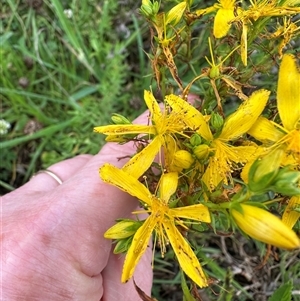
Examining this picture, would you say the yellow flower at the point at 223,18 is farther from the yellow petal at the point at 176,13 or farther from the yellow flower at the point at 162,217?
the yellow flower at the point at 162,217

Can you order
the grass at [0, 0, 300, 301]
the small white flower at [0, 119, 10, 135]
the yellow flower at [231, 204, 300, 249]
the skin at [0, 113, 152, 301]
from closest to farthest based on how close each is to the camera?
1. the yellow flower at [231, 204, 300, 249]
2. the skin at [0, 113, 152, 301]
3. the grass at [0, 0, 300, 301]
4. the small white flower at [0, 119, 10, 135]

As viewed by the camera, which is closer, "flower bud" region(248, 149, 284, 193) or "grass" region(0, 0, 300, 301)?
"flower bud" region(248, 149, 284, 193)

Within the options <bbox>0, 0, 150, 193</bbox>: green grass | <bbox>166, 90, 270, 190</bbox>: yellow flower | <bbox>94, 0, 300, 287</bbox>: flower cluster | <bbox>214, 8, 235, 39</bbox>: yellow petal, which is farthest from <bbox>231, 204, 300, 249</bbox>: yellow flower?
<bbox>0, 0, 150, 193</bbox>: green grass

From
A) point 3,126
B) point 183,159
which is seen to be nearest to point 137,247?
point 183,159

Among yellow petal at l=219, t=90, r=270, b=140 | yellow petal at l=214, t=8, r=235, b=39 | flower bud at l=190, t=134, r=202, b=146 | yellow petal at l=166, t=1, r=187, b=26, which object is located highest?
yellow petal at l=166, t=1, r=187, b=26

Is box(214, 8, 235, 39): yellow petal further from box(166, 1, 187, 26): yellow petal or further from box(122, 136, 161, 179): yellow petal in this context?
box(122, 136, 161, 179): yellow petal

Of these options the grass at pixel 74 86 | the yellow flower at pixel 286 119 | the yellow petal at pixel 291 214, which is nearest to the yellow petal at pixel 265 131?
the yellow flower at pixel 286 119
